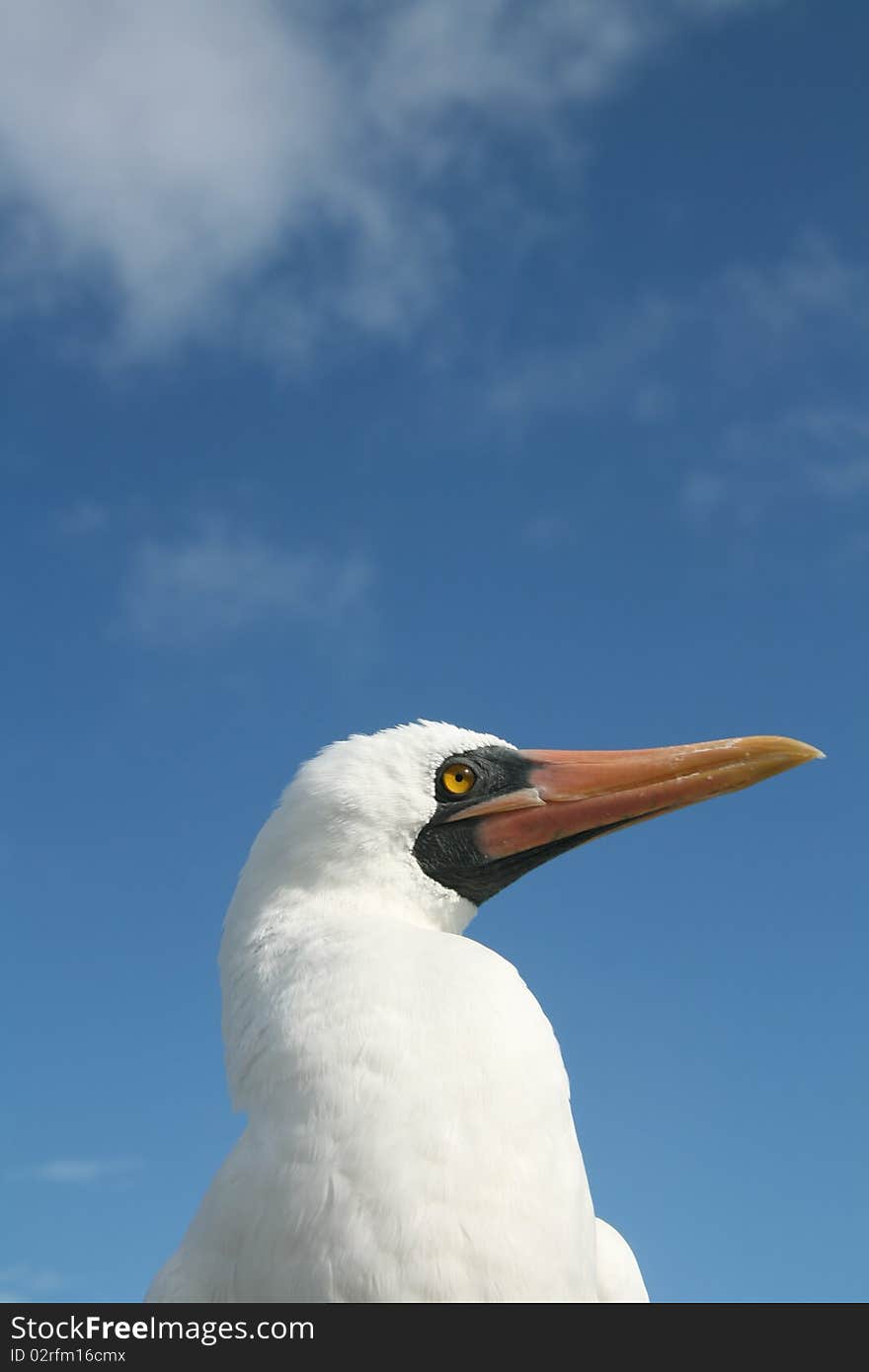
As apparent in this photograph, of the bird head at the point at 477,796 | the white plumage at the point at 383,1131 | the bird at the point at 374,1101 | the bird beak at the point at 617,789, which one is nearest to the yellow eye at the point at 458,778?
Answer: the bird head at the point at 477,796

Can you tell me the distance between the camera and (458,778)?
23.0 ft

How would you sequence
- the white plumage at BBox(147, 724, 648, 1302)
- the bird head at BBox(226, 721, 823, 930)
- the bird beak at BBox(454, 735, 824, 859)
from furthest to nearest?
the bird beak at BBox(454, 735, 824, 859) → the bird head at BBox(226, 721, 823, 930) → the white plumage at BBox(147, 724, 648, 1302)

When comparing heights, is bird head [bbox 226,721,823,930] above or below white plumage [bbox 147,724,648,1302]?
above

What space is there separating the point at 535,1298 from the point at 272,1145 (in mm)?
1129

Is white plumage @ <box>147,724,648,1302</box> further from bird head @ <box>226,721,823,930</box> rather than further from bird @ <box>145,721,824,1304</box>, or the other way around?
bird head @ <box>226,721,823,930</box>

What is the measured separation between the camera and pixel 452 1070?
16.3 feet

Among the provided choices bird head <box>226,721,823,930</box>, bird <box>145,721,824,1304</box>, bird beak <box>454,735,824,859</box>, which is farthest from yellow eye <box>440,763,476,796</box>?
bird <box>145,721,824,1304</box>

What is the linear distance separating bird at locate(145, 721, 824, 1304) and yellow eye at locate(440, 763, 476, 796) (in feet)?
1.37

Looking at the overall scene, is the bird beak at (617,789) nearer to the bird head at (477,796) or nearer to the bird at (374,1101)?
the bird head at (477,796)

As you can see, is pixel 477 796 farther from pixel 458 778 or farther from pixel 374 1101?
pixel 374 1101

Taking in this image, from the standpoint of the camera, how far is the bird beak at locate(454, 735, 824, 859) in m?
6.93

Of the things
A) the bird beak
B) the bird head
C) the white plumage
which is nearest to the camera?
the white plumage

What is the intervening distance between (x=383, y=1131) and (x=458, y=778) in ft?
8.33

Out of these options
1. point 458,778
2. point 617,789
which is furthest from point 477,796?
point 617,789
